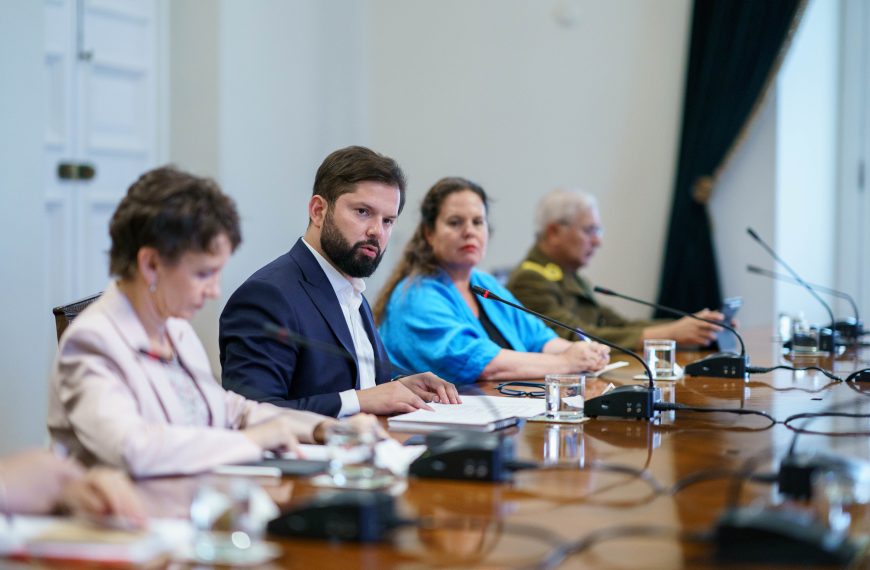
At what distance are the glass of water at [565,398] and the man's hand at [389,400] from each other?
0.27m

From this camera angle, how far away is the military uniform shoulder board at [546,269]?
4.41m

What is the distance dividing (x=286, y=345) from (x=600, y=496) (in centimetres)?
107

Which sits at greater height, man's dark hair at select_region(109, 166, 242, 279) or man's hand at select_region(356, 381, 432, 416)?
man's dark hair at select_region(109, 166, 242, 279)

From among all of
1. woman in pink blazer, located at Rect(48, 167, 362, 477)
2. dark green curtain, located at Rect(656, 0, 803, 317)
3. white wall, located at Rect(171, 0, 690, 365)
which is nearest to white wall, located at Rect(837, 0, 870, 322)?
dark green curtain, located at Rect(656, 0, 803, 317)

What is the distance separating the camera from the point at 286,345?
8.05 feet

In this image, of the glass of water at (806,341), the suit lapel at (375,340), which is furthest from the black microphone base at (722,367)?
the suit lapel at (375,340)

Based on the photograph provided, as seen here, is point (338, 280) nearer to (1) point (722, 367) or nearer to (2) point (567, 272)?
(1) point (722, 367)

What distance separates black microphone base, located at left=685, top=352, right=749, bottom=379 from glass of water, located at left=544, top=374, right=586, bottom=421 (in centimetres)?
98

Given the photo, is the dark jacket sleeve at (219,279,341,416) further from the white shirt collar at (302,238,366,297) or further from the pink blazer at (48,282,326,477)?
the pink blazer at (48,282,326,477)

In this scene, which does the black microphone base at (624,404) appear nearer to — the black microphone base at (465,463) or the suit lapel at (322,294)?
the suit lapel at (322,294)

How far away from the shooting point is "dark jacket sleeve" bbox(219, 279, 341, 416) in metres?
2.34

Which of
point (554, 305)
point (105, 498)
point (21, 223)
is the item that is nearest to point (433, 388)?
point (105, 498)

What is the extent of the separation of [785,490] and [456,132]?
5.02m

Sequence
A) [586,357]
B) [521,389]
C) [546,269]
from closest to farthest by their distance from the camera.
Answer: [521,389] < [586,357] < [546,269]
